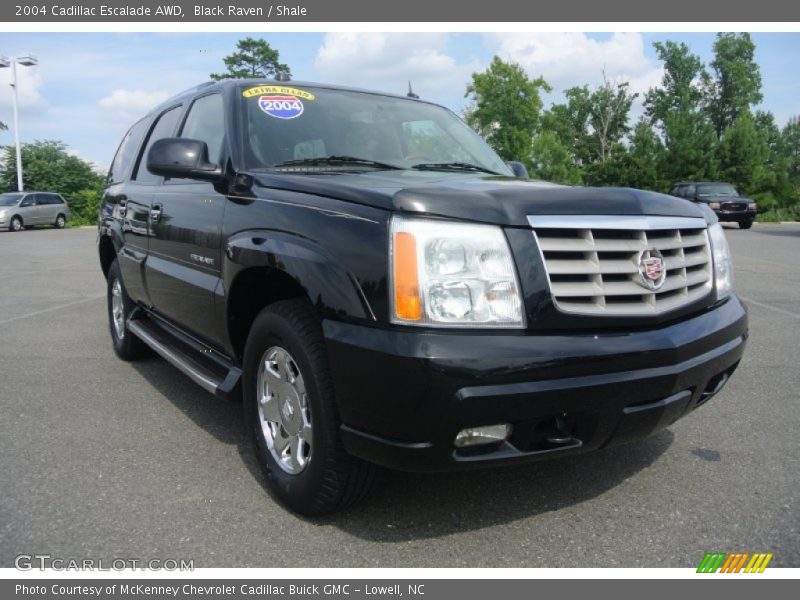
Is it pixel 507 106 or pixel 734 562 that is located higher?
pixel 507 106

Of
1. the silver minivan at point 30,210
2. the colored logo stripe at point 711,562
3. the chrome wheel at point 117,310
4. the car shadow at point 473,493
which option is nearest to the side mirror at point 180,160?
the car shadow at point 473,493

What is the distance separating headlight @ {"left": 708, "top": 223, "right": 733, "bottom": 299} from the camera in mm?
3029

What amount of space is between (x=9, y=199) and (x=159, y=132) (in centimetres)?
2719

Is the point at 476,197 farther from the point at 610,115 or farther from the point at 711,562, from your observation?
the point at 610,115

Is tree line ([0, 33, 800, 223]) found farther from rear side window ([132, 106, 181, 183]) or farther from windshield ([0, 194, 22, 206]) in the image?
rear side window ([132, 106, 181, 183])

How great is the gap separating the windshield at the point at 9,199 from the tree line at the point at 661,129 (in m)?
21.1

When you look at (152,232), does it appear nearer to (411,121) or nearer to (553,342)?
(411,121)

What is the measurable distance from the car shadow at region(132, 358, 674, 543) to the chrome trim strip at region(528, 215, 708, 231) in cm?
116

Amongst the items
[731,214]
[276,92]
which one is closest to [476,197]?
[276,92]

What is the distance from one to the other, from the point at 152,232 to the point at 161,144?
117 cm

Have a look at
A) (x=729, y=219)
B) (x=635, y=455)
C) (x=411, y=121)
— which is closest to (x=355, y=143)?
(x=411, y=121)

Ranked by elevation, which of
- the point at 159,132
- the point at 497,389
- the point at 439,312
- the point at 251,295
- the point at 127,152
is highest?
the point at 159,132

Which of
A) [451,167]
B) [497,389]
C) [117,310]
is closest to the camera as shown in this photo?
[497,389]

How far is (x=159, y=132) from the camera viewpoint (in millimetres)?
4828
